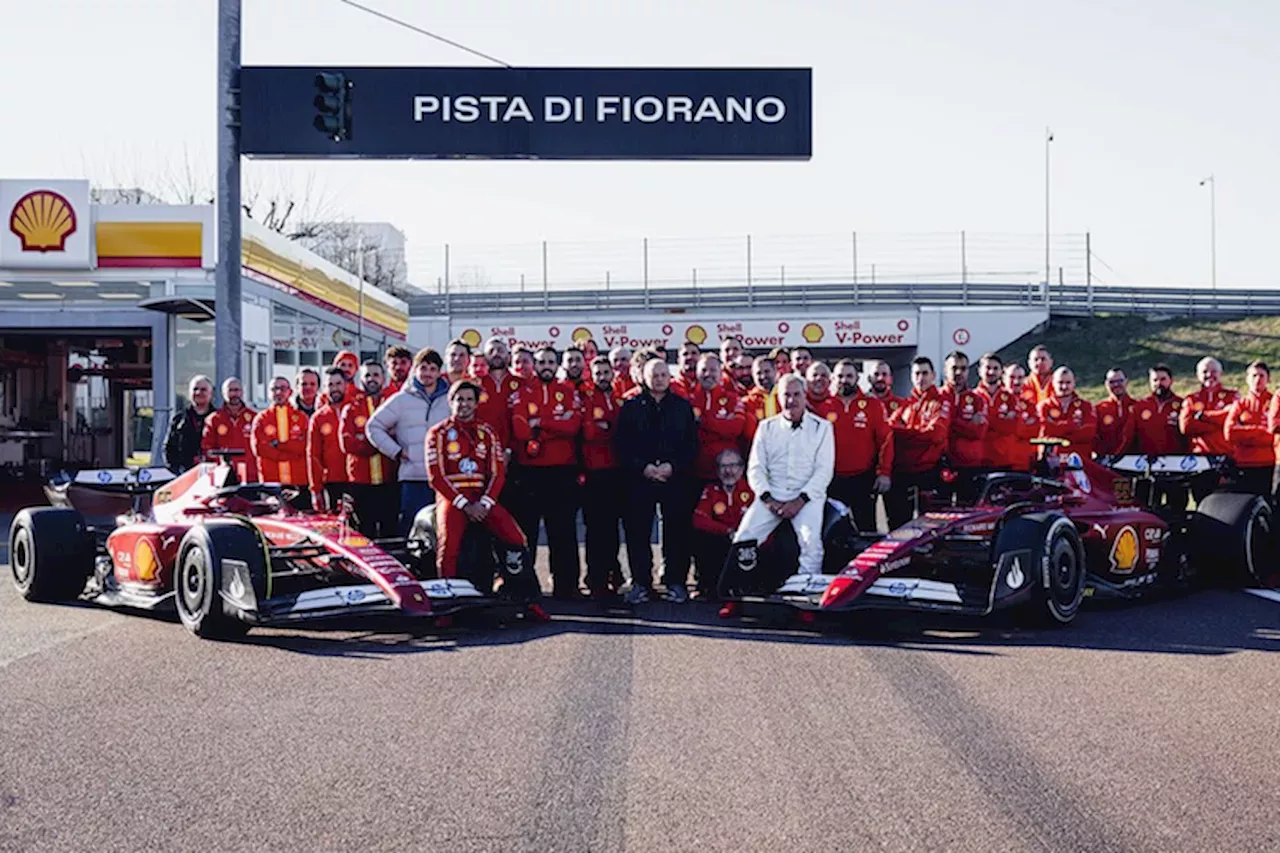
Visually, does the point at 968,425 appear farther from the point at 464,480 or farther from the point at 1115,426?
the point at 464,480

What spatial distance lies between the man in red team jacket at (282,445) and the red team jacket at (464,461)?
2551mm

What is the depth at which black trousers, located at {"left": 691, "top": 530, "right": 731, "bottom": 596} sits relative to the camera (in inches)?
433

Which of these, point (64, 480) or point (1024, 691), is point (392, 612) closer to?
point (1024, 691)

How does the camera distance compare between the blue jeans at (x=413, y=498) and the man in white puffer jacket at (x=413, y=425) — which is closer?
the man in white puffer jacket at (x=413, y=425)

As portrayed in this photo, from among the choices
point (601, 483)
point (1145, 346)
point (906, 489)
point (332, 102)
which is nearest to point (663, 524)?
point (601, 483)

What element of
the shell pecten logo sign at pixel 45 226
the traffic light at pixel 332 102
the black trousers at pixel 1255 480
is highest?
the traffic light at pixel 332 102

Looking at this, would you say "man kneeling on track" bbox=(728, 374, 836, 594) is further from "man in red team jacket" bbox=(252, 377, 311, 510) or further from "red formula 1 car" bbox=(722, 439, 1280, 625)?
"man in red team jacket" bbox=(252, 377, 311, 510)

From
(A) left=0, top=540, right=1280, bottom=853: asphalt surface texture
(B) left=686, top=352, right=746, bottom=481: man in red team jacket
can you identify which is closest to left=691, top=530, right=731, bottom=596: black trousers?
(B) left=686, top=352, right=746, bottom=481: man in red team jacket

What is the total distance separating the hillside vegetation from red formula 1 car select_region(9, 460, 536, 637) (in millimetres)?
27601

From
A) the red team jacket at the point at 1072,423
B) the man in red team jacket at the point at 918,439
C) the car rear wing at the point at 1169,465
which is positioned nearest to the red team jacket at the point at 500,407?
the man in red team jacket at the point at 918,439

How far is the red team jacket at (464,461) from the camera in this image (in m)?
9.97

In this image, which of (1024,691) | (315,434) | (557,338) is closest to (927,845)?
(1024,691)

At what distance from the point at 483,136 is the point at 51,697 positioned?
11414 millimetres

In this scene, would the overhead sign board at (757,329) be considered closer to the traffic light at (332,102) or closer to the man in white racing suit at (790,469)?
the traffic light at (332,102)
